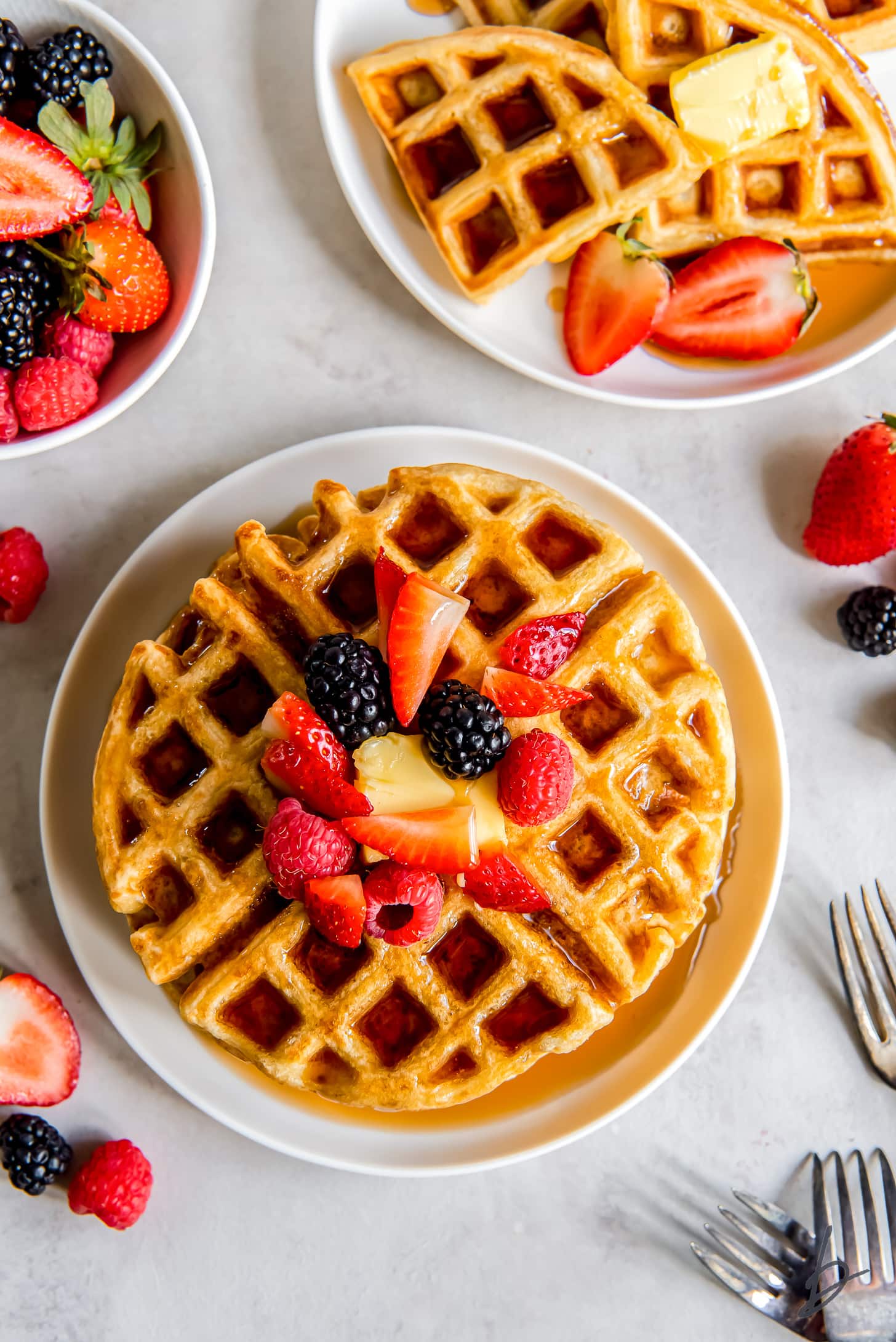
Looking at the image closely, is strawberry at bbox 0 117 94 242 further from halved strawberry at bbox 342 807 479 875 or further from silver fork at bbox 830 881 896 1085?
silver fork at bbox 830 881 896 1085

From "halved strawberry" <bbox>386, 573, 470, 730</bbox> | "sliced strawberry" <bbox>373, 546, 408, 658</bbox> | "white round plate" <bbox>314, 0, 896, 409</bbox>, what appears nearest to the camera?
"halved strawberry" <bbox>386, 573, 470, 730</bbox>

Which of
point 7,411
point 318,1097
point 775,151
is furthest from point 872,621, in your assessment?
point 7,411

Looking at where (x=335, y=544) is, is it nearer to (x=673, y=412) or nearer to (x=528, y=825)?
(x=528, y=825)

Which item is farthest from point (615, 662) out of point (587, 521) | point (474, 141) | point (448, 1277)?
point (448, 1277)

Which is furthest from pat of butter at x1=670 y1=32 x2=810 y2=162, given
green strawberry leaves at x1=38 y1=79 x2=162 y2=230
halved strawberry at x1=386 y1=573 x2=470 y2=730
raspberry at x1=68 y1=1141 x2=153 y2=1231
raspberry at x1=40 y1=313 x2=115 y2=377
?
raspberry at x1=68 y1=1141 x2=153 y2=1231

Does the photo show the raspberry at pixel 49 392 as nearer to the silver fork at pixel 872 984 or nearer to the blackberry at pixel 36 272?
the blackberry at pixel 36 272

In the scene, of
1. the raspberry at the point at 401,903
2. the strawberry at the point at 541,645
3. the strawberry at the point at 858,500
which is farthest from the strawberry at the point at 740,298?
the raspberry at the point at 401,903

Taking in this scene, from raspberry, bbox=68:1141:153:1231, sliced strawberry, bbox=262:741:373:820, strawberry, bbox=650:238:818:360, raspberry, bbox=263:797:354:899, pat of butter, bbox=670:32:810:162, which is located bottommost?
raspberry, bbox=68:1141:153:1231
